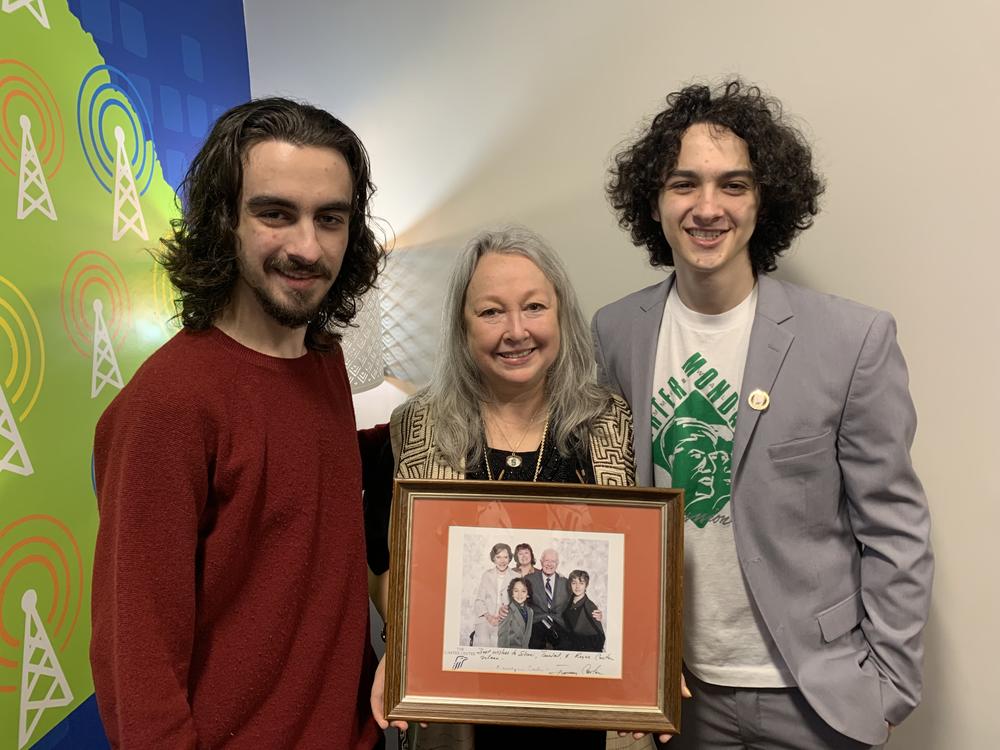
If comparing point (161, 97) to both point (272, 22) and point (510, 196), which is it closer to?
point (272, 22)

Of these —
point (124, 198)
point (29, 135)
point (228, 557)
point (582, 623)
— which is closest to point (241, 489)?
point (228, 557)

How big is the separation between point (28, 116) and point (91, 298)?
0.46 meters

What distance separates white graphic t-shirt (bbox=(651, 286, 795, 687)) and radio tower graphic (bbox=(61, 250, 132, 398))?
152 centimetres

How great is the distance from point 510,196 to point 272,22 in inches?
52.0

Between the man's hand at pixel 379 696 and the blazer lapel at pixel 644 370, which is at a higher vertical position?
the blazer lapel at pixel 644 370

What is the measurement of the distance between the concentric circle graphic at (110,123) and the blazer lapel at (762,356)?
70.4 inches

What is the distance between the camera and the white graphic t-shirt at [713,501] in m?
1.66

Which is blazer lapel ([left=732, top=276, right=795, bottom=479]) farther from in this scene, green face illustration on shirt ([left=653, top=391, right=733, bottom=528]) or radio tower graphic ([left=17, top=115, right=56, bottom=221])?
radio tower graphic ([left=17, top=115, right=56, bottom=221])

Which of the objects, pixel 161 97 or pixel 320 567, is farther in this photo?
pixel 161 97

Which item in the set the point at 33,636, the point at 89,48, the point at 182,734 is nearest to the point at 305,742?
the point at 182,734

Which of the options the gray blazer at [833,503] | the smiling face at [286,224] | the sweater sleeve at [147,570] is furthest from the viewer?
the gray blazer at [833,503]

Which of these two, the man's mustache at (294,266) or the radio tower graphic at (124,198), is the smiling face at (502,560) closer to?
the man's mustache at (294,266)

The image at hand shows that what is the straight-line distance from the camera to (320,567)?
143 centimetres

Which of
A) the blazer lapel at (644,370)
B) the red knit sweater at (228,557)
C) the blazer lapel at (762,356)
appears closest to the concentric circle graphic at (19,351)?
the red knit sweater at (228,557)
